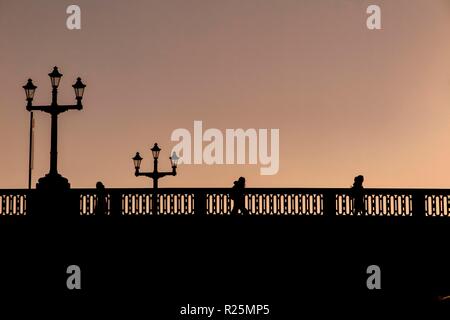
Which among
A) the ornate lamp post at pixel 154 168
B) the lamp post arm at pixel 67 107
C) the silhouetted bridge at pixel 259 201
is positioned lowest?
the silhouetted bridge at pixel 259 201

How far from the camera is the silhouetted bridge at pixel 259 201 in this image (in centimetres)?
3212

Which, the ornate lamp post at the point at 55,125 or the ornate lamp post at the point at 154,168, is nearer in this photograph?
the ornate lamp post at the point at 55,125

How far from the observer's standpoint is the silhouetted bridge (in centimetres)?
3212

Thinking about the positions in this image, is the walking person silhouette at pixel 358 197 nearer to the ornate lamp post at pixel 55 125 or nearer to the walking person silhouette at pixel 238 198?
the walking person silhouette at pixel 238 198

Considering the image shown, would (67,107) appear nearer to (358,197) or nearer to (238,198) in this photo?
(238,198)

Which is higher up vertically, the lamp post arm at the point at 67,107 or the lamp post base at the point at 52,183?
the lamp post arm at the point at 67,107

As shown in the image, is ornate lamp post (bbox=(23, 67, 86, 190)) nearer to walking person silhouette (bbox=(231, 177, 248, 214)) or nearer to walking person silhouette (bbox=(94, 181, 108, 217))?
walking person silhouette (bbox=(94, 181, 108, 217))

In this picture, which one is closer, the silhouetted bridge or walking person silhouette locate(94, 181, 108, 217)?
the silhouetted bridge

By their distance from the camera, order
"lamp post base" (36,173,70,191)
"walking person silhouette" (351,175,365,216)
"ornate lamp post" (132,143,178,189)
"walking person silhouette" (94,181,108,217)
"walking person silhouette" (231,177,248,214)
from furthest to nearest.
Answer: "ornate lamp post" (132,143,178,189)
"walking person silhouette" (94,181,108,217)
"walking person silhouette" (231,177,248,214)
"lamp post base" (36,173,70,191)
"walking person silhouette" (351,175,365,216)

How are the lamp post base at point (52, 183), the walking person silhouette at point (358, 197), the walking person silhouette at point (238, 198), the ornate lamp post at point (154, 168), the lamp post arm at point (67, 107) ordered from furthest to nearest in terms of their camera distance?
the ornate lamp post at point (154, 168)
the lamp post arm at point (67, 107)
the walking person silhouette at point (238, 198)
the lamp post base at point (52, 183)
the walking person silhouette at point (358, 197)

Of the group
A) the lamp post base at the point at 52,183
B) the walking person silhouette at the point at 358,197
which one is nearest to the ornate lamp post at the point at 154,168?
the lamp post base at the point at 52,183

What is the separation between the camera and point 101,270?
33.4 meters

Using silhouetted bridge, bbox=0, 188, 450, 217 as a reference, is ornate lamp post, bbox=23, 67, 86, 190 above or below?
above

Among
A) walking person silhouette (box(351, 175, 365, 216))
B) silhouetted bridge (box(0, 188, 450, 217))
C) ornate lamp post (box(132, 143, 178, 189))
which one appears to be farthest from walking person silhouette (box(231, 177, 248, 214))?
ornate lamp post (box(132, 143, 178, 189))
